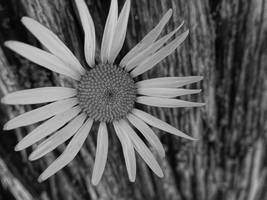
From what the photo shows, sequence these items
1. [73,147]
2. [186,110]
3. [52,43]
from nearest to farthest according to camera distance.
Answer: [52,43] → [73,147] → [186,110]

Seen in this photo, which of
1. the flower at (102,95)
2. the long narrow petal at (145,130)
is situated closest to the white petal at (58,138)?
the flower at (102,95)

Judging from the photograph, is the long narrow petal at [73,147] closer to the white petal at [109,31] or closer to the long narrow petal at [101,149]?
Answer: the long narrow petal at [101,149]

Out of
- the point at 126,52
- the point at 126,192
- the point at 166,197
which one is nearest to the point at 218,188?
the point at 166,197

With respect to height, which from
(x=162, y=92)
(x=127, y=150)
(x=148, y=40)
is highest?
(x=148, y=40)

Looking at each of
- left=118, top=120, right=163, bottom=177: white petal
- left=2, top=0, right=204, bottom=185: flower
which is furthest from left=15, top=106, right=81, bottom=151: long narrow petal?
left=118, top=120, right=163, bottom=177: white petal

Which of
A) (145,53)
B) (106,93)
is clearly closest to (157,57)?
(145,53)

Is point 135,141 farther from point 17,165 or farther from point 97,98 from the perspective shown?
point 17,165

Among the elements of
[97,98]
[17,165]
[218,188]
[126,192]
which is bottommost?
[218,188]

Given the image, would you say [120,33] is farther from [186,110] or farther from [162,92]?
[186,110]
